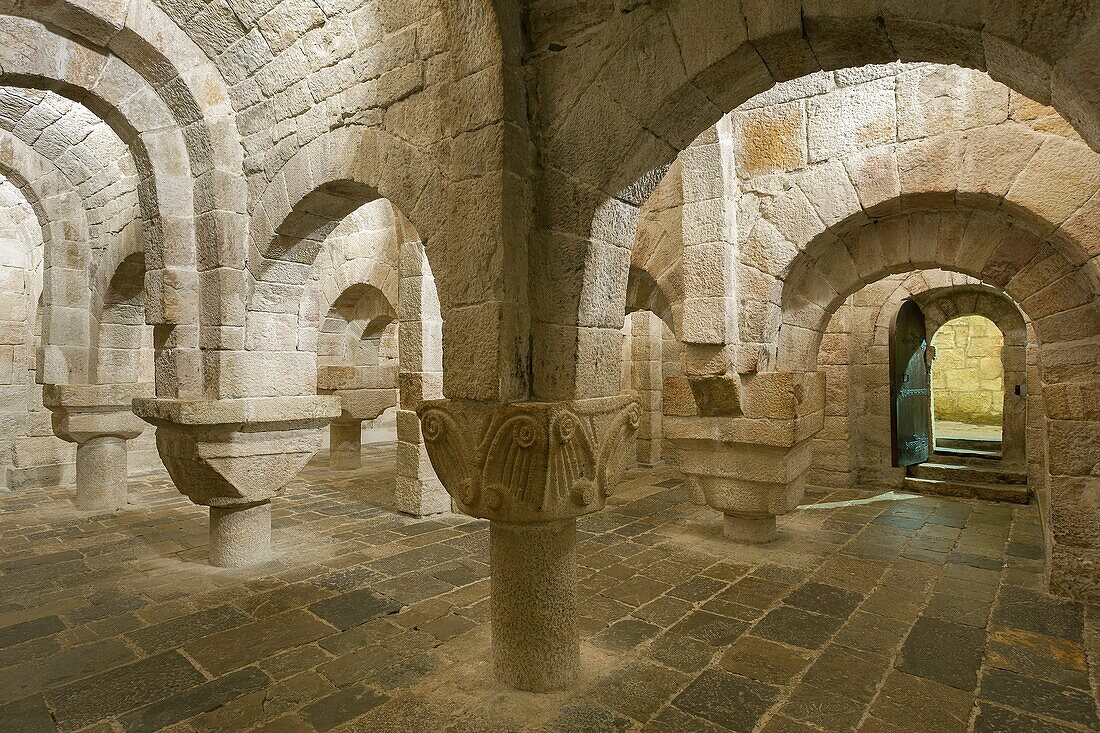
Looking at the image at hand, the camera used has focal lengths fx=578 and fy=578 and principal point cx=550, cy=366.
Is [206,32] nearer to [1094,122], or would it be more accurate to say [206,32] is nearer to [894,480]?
[1094,122]

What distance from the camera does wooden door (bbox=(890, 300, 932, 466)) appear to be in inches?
258

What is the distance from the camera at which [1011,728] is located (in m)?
2.13

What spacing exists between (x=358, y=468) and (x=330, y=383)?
1.24 metres

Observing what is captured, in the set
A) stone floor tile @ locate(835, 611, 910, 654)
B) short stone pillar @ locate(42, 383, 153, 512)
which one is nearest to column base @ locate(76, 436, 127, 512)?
short stone pillar @ locate(42, 383, 153, 512)

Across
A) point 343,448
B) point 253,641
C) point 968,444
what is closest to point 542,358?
point 253,641

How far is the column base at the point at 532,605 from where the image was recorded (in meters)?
2.26

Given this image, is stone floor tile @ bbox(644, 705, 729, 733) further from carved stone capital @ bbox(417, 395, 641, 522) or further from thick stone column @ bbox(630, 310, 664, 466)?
thick stone column @ bbox(630, 310, 664, 466)

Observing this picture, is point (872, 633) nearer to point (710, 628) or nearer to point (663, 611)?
point (710, 628)

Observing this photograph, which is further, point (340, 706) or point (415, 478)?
point (415, 478)

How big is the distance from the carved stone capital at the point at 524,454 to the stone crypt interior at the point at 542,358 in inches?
0.6

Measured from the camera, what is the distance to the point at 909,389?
7062mm

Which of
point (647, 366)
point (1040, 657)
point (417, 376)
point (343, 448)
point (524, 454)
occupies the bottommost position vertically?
point (1040, 657)

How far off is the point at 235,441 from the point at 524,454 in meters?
2.42

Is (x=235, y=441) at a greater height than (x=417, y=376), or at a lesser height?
lesser
